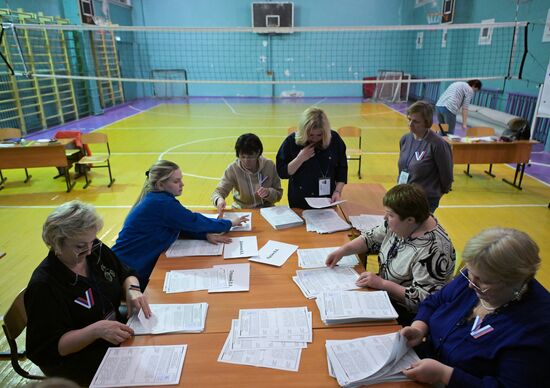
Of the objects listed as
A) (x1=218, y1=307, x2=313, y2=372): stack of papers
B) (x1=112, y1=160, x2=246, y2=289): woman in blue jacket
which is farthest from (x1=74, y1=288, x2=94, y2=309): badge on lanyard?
(x1=218, y1=307, x2=313, y2=372): stack of papers

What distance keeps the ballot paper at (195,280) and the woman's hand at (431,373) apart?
1215 mm

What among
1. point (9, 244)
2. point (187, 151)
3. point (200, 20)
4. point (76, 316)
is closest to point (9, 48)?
point (187, 151)

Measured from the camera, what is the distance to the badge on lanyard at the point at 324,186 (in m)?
3.75

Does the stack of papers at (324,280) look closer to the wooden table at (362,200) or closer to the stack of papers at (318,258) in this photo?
the stack of papers at (318,258)

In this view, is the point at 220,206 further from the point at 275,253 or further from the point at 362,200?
the point at 362,200

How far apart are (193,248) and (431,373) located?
1.86m

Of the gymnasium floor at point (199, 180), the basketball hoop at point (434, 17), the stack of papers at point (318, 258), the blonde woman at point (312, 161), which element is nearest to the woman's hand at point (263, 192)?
the blonde woman at point (312, 161)

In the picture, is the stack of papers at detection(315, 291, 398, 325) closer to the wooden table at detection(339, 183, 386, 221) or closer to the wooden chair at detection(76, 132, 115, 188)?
the wooden table at detection(339, 183, 386, 221)

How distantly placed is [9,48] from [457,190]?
11899mm

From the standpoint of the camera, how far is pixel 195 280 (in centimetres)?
246

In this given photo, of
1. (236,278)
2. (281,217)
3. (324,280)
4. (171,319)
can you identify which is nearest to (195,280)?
(236,278)

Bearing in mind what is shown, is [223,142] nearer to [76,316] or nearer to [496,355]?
Answer: [76,316]

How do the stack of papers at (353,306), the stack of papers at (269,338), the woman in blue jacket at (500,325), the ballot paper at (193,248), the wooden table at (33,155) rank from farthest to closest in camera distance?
the wooden table at (33,155) → the ballot paper at (193,248) → the stack of papers at (353,306) → the stack of papers at (269,338) → the woman in blue jacket at (500,325)

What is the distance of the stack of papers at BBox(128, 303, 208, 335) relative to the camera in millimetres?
1999
